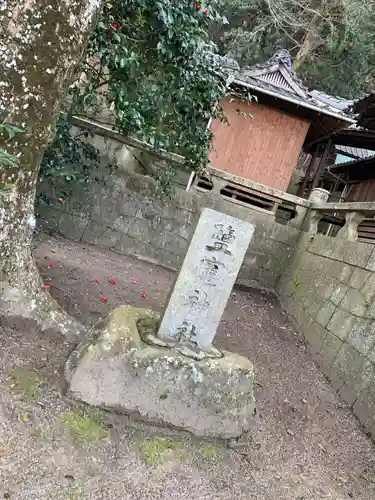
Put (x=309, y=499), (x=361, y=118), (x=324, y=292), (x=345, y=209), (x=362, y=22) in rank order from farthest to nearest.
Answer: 1. (x=362, y=22)
2. (x=361, y=118)
3. (x=345, y=209)
4. (x=324, y=292)
5. (x=309, y=499)

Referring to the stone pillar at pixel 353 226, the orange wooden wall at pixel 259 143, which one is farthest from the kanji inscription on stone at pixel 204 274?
the orange wooden wall at pixel 259 143

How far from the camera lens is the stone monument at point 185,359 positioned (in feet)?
10.7

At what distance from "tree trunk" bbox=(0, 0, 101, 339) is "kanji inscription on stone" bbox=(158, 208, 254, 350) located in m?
1.20

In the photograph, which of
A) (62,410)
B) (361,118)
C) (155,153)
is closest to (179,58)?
(155,153)

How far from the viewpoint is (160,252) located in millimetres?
8992

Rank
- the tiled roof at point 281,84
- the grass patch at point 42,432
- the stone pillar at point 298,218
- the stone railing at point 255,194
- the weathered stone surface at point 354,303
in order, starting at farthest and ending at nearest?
the tiled roof at point 281,84 < the stone pillar at point 298,218 < the stone railing at point 255,194 < the weathered stone surface at point 354,303 < the grass patch at point 42,432

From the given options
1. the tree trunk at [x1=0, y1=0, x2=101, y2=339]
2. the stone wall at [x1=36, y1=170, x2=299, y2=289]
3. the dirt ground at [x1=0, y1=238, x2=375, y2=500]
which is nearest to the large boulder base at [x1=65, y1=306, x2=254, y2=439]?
the dirt ground at [x1=0, y1=238, x2=375, y2=500]

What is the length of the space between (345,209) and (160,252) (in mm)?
3918

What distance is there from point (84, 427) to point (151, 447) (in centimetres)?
52

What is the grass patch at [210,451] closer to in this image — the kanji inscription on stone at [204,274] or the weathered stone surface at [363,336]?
the kanji inscription on stone at [204,274]

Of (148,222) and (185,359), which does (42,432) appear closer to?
(185,359)

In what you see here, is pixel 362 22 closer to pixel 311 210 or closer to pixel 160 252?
pixel 311 210

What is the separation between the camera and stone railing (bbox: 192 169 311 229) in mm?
9227

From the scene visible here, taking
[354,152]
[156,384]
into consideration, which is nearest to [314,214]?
[156,384]
